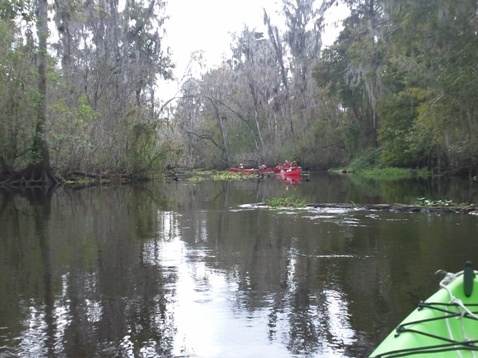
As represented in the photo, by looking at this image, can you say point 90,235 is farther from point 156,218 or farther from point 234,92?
point 234,92

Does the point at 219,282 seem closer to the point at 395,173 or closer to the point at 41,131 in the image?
the point at 41,131

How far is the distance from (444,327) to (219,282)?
10.8ft

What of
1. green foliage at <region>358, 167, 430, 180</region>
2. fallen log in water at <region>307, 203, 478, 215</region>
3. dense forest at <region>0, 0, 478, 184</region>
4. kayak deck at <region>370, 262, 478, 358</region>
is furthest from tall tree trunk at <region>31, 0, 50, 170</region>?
kayak deck at <region>370, 262, 478, 358</region>

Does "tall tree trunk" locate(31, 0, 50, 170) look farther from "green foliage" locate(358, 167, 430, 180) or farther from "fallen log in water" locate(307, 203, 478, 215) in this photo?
"green foliage" locate(358, 167, 430, 180)

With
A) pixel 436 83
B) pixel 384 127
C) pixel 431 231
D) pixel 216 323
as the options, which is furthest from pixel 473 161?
pixel 216 323

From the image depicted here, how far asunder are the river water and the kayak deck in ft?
2.46

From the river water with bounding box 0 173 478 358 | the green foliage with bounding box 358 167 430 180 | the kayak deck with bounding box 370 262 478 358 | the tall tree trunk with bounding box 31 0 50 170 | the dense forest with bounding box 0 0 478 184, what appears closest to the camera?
the kayak deck with bounding box 370 262 478 358

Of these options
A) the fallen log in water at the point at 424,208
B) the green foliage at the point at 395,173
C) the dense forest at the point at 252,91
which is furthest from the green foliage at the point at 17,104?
the green foliage at the point at 395,173

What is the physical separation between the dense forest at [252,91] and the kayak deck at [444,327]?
8280mm

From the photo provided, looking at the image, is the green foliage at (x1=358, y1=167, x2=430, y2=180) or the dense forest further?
the green foliage at (x1=358, y1=167, x2=430, y2=180)

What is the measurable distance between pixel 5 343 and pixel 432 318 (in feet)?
10.5

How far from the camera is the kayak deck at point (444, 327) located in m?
3.16

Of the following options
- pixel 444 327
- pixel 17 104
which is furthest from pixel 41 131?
pixel 444 327

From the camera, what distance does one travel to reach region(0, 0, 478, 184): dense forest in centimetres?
1244
